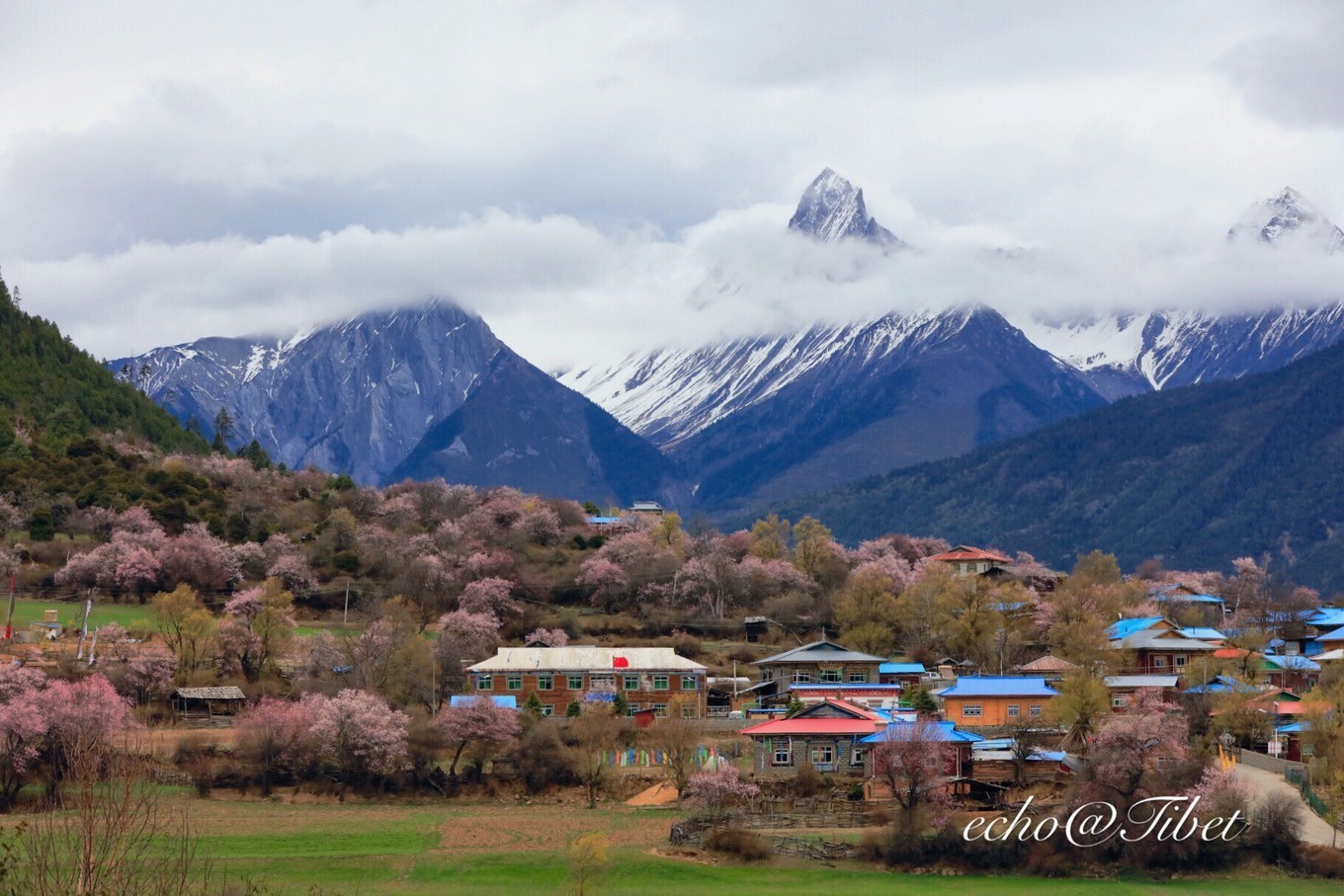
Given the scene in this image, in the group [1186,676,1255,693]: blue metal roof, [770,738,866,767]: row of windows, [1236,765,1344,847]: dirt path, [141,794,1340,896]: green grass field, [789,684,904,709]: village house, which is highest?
[1186,676,1255,693]: blue metal roof

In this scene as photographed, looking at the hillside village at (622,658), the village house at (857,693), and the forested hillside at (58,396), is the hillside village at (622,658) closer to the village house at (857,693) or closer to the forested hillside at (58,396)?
the village house at (857,693)

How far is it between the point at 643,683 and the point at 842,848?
2372 centimetres

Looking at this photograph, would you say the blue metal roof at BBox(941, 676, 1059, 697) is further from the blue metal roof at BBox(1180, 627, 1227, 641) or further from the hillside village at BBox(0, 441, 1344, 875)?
the blue metal roof at BBox(1180, 627, 1227, 641)

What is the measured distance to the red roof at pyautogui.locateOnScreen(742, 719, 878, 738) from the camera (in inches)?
2581

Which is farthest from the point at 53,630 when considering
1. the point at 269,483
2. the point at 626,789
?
the point at 269,483

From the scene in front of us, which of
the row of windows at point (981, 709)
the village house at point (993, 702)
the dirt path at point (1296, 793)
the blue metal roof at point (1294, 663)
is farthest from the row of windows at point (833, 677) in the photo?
the blue metal roof at point (1294, 663)

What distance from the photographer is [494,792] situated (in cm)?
6456

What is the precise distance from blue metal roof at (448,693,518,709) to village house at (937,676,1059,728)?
16795mm

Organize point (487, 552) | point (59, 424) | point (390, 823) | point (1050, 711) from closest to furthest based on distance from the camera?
point (390, 823) → point (1050, 711) → point (487, 552) → point (59, 424)

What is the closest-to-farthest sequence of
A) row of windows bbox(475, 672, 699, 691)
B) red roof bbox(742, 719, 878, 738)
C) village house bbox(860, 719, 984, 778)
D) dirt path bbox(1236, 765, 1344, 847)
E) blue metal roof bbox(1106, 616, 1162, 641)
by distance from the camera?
dirt path bbox(1236, 765, 1344, 847) → village house bbox(860, 719, 984, 778) → red roof bbox(742, 719, 878, 738) → row of windows bbox(475, 672, 699, 691) → blue metal roof bbox(1106, 616, 1162, 641)

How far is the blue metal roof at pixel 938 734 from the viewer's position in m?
61.8

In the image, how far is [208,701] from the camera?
2923 inches

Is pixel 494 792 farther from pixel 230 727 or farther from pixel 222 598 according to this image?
pixel 222 598

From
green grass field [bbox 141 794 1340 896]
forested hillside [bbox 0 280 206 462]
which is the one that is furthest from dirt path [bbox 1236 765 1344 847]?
forested hillside [bbox 0 280 206 462]
